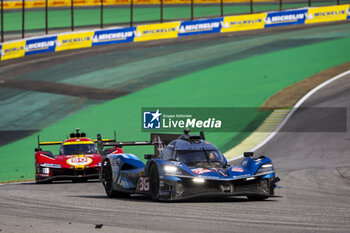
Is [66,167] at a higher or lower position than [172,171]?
lower

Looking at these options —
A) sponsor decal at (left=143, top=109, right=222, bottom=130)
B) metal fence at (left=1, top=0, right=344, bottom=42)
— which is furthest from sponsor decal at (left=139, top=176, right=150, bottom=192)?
metal fence at (left=1, top=0, right=344, bottom=42)

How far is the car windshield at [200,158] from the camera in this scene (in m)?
15.1

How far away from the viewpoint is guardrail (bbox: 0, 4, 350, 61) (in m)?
58.5

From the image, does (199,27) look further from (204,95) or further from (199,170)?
(199,170)

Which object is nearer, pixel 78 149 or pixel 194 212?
pixel 194 212

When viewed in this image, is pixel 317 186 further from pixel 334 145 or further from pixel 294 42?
pixel 294 42

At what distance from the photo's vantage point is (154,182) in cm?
1484

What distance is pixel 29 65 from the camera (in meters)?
52.4

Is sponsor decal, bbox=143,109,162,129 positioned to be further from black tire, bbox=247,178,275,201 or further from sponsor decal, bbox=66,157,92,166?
black tire, bbox=247,178,275,201

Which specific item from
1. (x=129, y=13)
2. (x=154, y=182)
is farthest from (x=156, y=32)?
(x=154, y=182)

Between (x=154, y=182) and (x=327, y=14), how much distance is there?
49201 mm

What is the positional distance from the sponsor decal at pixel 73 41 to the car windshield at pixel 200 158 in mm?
44139

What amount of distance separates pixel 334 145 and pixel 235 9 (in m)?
49.4

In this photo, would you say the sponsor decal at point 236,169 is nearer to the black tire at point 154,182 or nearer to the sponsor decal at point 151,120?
the black tire at point 154,182
